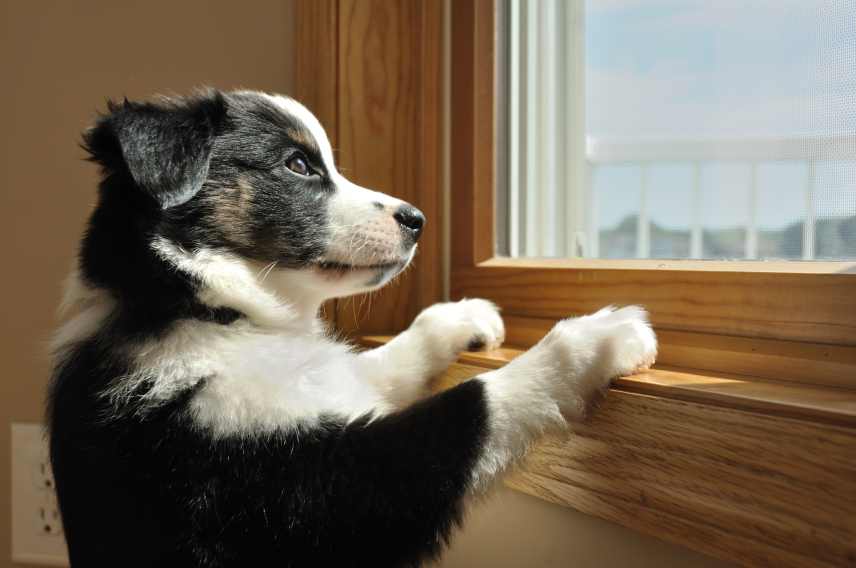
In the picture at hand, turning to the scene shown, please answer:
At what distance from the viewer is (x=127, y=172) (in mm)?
1062

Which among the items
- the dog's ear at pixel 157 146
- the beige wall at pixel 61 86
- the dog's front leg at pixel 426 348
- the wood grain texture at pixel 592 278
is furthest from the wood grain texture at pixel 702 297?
the beige wall at pixel 61 86

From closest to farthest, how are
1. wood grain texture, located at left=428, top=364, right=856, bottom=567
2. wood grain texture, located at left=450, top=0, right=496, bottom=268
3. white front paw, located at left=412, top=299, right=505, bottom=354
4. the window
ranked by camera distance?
wood grain texture, located at left=428, top=364, right=856, bottom=567, the window, white front paw, located at left=412, top=299, right=505, bottom=354, wood grain texture, located at left=450, top=0, right=496, bottom=268

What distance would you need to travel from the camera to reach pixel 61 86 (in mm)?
1679

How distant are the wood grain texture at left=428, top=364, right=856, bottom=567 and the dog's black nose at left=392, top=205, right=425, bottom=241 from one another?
1.23 ft

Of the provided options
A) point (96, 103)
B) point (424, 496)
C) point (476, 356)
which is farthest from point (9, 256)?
point (424, 496)

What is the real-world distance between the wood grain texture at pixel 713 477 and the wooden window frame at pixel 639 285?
0.59ft

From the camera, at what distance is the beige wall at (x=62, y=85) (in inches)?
64.8

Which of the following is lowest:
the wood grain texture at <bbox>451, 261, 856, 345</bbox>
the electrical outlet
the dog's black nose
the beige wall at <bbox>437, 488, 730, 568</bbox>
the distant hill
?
the electrical outlet

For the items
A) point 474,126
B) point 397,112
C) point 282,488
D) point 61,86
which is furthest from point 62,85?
point 282,488

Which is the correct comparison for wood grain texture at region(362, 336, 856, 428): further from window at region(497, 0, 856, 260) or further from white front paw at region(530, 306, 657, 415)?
window at region(497, 0, 856, 260)

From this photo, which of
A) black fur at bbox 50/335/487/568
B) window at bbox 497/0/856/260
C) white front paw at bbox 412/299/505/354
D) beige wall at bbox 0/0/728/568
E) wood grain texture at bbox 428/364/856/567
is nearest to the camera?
wood grain texture at bbox 428/364/856/567

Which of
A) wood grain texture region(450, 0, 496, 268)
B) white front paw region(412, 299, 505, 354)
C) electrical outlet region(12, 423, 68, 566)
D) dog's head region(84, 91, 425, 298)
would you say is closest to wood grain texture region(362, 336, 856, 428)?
white front paw region(412, 299, 505, 354)

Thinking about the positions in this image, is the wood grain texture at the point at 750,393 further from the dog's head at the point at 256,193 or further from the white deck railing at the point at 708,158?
the dog's head at the point at 256,193

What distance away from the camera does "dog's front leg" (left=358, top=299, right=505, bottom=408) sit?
123cm
